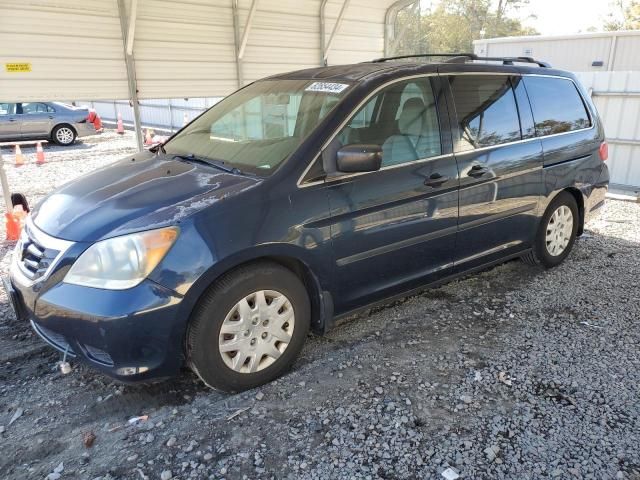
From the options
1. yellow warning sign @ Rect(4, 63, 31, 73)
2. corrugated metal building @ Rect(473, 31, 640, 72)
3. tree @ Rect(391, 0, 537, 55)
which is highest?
tree @ Rect(391, 0, 537, 55)

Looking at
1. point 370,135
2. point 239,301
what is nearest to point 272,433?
point 239,301

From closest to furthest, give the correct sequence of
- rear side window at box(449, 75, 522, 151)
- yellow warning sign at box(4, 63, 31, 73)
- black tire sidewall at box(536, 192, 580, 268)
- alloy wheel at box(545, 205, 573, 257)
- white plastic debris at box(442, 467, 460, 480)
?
white plastic debris at box(442, 467, 460, 480)
rear side window at box(449, 75, 522, 151)
black tire sidewall at box(536, 192, 580, 268)
alloy wheel at box(545, 205, 573, 257)
yellow warning sign at box(4, 63, 31, 73)

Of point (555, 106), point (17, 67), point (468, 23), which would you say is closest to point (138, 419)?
point (555, 106)

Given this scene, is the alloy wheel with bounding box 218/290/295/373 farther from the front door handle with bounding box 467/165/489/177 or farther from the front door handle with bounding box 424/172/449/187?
the front door handle with bounding box 467/165/489/177

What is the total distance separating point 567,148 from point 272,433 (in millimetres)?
3520

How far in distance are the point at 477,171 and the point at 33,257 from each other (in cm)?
293

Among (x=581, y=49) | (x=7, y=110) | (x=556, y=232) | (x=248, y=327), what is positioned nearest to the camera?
(x=248, y=327)

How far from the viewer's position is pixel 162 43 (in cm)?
625

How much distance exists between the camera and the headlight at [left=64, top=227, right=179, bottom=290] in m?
2.54

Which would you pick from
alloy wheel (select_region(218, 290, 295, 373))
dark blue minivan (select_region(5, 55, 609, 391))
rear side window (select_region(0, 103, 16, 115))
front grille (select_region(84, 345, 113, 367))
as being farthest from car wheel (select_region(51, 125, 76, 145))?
alloy wheel (select_region(218, 290, 295, 373))

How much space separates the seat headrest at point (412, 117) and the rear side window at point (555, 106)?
132cm

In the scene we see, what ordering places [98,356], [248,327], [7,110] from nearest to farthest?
[98,356] → [248,327] → [7,110]

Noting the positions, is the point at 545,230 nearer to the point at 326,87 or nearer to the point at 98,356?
the point at 326,87

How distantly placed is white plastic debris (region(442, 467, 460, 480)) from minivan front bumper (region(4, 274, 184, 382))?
143 centimetres
